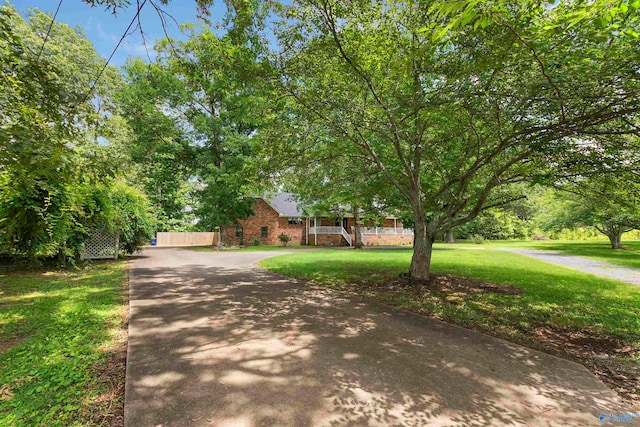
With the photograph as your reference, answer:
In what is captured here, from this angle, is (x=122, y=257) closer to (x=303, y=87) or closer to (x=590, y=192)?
(x=303, y=87)

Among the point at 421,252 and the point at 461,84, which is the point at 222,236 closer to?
the point at 421,252

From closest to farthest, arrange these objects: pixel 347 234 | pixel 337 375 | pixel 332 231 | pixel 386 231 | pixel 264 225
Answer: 1. pixel 337 375
2. pixel 264 225
3. pixel 332 231
4. pixel 347 234
5. pixel 386 231

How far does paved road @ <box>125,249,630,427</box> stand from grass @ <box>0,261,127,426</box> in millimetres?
308

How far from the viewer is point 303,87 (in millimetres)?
6184

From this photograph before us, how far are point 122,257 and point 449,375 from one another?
15.7 meters

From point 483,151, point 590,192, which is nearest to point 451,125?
point 483,151

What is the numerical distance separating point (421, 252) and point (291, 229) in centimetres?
2135

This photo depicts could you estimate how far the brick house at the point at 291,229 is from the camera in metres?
27.5

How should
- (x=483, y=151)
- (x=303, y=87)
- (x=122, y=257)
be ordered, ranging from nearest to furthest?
(x=303, y=87)
(x=483, y=151)
(x=122, y=257)

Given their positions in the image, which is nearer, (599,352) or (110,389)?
(110,389)

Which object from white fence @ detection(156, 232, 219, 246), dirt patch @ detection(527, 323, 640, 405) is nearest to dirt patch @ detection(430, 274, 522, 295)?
dirt patch @ detection(527, 323, 640, 405)

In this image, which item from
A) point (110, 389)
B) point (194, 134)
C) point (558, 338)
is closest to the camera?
point (110, 389)

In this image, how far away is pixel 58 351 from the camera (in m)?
3.64

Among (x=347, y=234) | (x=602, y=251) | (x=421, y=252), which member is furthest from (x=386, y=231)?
(x=421, y=252)
